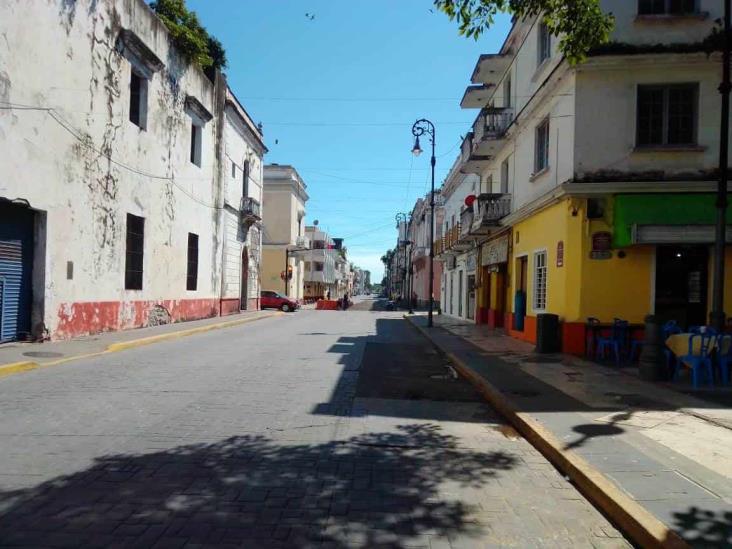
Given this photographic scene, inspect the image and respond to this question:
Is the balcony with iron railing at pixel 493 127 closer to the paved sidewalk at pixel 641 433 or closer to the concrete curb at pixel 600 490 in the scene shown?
the paved sidewalk at pixel 641 433

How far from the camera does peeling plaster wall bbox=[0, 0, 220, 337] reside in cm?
1194

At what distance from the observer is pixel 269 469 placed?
4.88 meters

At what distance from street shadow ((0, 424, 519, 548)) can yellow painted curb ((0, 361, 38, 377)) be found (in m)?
5.65

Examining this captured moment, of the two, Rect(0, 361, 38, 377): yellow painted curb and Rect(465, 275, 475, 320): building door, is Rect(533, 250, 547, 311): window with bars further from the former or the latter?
Rect(0, 361, 38, 377): yellow painted curb

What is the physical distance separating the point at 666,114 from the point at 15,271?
1434 cm

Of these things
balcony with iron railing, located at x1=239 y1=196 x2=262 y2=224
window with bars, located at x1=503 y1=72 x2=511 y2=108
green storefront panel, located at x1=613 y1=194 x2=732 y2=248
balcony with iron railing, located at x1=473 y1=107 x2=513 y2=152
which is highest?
window with bars, located at x1=503 y1=72 x2=511 y2=108

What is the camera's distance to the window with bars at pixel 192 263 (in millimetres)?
22816

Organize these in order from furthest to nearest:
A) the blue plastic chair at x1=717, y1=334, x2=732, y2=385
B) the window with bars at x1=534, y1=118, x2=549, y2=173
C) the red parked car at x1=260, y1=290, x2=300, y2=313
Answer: the red parked car at x1=260, y1=290, x2=300, y2=313 < the window with bars at x1=534, y1=118, x2=549, y2=173 < the blue plastic chair at x1=717, y1=334, x2=732, y2=385

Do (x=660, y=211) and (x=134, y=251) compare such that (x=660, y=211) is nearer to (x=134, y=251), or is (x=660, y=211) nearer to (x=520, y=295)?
(x=520, y=295)

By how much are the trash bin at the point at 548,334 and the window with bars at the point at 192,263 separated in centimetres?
1429

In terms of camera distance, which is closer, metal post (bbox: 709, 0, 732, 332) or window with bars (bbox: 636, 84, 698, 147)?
metal post (bbox: 709, 0, 732, 332)

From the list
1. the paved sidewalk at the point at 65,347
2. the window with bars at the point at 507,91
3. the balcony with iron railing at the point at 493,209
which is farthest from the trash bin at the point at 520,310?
the paved sidewalk at the point at 65,347

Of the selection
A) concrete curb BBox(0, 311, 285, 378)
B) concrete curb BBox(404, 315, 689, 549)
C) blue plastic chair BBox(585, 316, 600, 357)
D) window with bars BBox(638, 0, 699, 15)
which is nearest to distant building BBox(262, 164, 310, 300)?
concrete curb BBox(0, 311, 285, 378)

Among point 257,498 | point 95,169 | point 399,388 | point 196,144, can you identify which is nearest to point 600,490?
point 257,498
